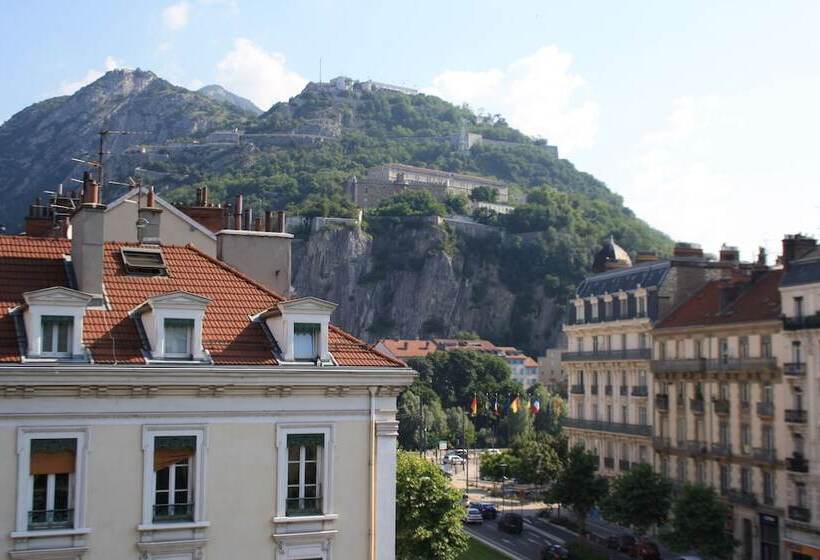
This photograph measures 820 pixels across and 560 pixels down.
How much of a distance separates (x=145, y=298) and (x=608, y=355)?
53.4 metres

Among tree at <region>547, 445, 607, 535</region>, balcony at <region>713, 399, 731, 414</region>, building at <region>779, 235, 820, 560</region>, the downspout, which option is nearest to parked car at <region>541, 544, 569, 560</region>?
tree at <region>547, 445, 607, 535</region>

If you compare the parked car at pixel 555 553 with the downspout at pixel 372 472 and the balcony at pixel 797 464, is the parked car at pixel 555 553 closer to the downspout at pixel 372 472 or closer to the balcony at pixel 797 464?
the balcony at pixel 797 464

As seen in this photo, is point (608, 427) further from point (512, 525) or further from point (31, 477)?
point (31, 477)

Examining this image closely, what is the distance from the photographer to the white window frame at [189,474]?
1919 cm

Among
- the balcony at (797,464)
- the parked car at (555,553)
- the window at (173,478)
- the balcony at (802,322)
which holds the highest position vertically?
the balcony at (802,322)

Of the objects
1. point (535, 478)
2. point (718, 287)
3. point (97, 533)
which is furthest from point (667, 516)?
point (97, 533)

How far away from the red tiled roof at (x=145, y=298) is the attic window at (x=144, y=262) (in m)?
0.15

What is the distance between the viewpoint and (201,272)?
72.9 feet

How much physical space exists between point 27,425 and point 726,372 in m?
45.0

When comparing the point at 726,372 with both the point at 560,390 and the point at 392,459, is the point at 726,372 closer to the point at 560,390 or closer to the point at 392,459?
the point at 392,459

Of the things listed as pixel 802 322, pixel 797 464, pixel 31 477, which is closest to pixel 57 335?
pixel 31 477

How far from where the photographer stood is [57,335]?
1902 cm

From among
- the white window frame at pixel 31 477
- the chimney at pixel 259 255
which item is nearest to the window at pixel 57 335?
the white window frame at pixel 31 477

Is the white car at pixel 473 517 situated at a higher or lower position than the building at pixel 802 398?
lower
